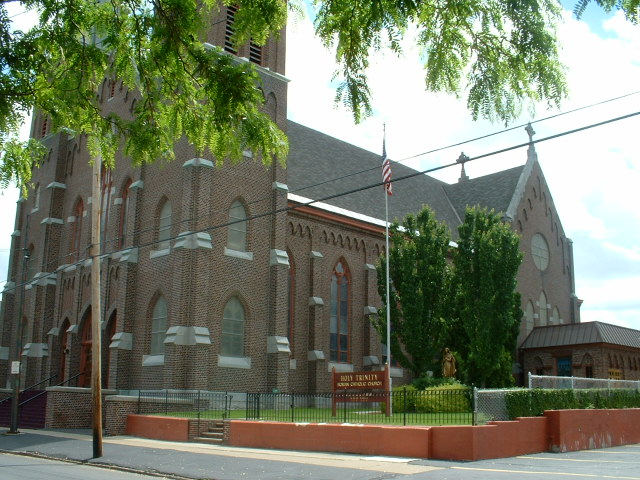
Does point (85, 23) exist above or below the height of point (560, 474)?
above

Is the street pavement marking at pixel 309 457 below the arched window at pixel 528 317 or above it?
below

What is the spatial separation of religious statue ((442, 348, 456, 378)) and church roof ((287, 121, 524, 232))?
8020mm

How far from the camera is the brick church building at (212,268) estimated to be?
1049 inches

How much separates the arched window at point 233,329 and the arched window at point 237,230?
2.17m

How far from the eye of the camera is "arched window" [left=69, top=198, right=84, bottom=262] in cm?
3409

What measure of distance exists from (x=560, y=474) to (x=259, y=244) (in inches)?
677

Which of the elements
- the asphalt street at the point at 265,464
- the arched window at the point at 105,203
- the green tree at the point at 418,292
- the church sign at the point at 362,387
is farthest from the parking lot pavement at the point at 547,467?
the arched window at the point at 105,203

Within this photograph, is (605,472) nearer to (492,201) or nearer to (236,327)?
(236,327)

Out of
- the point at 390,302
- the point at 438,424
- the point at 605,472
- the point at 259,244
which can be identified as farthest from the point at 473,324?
the point at 605,472

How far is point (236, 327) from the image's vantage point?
1077 inches

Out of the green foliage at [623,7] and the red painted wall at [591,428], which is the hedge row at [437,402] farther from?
the green foliage at [623,7]

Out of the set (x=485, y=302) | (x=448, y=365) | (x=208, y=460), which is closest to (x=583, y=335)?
(x=485, y=302)

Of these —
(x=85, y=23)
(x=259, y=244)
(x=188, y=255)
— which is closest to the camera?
(x=85, y=23)

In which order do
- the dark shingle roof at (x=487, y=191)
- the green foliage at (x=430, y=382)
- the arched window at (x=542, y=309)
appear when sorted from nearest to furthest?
the green foliage at (x=430, y=382)
the arched window at (x=542, y=309)
the dark shingle roof at (x=487, y=191)
